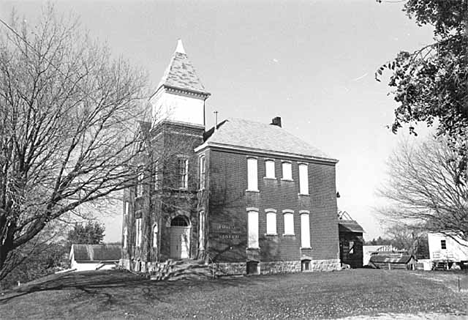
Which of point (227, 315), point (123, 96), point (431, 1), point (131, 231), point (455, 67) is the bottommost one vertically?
point (227, 315)

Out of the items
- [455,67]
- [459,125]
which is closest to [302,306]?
[459,125]

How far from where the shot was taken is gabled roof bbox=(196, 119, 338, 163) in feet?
89.6

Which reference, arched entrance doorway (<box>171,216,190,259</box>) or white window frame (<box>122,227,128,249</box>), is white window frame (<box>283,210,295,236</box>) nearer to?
arched entrance doorway (<box>171,216,190,259</box>)

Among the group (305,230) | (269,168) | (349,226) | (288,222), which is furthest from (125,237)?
(349,226)

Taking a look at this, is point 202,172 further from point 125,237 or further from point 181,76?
point 125,237

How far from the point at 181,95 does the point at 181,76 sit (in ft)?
4.74

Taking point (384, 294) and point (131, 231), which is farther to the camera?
point (131, 231)

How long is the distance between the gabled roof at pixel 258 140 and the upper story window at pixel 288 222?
13.3 ft

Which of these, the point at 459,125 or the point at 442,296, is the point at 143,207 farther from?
the point at 459,125

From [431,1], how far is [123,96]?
498 inches

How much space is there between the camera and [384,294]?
17922 millimetres

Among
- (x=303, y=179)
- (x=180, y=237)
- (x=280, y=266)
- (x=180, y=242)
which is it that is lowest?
(x=280, y=266)

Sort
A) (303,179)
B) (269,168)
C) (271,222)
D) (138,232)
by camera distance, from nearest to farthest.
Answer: (271,222)
(269,168)
(138,232)
(303,179)

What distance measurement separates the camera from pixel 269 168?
93.1 ft
